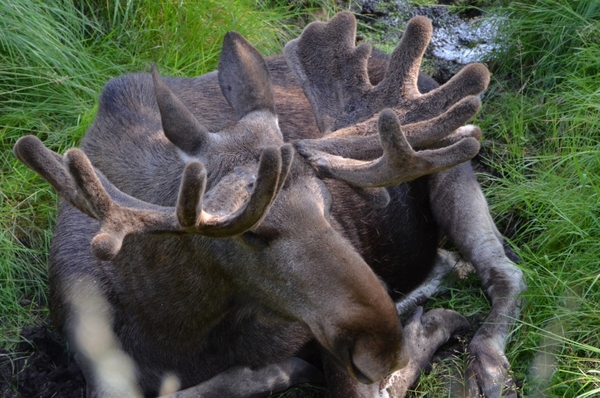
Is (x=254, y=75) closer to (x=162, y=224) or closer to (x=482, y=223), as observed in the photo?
(x=162, y=224)

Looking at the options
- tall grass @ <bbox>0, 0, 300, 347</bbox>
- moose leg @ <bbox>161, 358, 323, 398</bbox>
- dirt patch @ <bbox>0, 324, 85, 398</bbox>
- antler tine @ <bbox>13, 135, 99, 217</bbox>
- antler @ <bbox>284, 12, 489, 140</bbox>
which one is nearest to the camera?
antler tine @ <bbox>13, 135, 99, 217</bbox>

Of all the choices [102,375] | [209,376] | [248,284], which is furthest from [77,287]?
[248,284]

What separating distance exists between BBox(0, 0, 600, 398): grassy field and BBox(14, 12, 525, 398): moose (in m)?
0.23

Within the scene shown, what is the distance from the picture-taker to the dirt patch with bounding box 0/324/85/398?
5.29 metres

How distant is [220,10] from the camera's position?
24.2 feet

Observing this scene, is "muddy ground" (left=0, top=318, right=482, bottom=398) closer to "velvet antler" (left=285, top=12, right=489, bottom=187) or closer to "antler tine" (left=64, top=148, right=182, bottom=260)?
"velvet antler" (left=285, top=12, right=489, bottom=187)

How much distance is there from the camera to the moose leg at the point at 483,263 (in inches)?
199

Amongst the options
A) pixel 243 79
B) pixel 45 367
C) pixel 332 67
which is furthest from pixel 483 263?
pixel 45 367

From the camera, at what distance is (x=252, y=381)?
5.08 metres

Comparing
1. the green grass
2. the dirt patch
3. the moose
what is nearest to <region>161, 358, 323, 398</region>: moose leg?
the moose

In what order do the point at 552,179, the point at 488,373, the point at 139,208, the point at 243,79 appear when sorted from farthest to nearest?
the point at 552,179 < the point at 488,373 < the point at 243,79 < the point at 139,208

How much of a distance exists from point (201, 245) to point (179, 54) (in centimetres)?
306

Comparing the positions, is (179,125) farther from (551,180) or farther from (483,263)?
(551,180)

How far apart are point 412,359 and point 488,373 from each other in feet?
1.37
